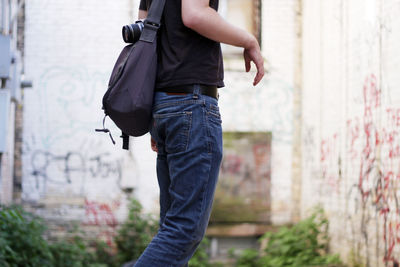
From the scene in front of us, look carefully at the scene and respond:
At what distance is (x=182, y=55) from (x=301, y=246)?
16.8ft

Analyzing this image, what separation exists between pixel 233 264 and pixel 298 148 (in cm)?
192

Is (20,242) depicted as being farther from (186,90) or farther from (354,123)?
(354,123)

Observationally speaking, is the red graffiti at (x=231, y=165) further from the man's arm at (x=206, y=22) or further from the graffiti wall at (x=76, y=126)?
the man's arm at (x=206, y=22)

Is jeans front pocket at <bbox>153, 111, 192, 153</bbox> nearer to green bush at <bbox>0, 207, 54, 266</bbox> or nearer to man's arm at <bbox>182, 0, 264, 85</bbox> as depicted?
man's arm at <bbox>182, 0, 264, 85</bbox>

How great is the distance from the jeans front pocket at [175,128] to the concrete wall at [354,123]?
314 centimetres

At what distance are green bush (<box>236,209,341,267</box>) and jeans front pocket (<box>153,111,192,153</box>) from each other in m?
4.76

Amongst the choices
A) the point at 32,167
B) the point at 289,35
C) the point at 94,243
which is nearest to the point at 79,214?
the point at 94,243

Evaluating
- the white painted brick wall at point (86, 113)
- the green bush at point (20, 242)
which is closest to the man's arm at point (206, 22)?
the green bush at point (20, 242)

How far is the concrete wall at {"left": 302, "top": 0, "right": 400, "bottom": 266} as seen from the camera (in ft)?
15.8

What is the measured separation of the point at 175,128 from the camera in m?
2.01

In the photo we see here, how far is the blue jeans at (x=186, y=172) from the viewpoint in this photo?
197cm

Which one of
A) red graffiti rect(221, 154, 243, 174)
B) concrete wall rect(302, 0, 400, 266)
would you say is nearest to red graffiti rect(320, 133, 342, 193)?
→ concrete wall rect(302, 0, 400, 266)

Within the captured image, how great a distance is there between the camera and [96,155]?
766 centimetres

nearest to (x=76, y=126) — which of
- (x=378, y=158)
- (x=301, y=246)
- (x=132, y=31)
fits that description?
(x=301, y=246)
